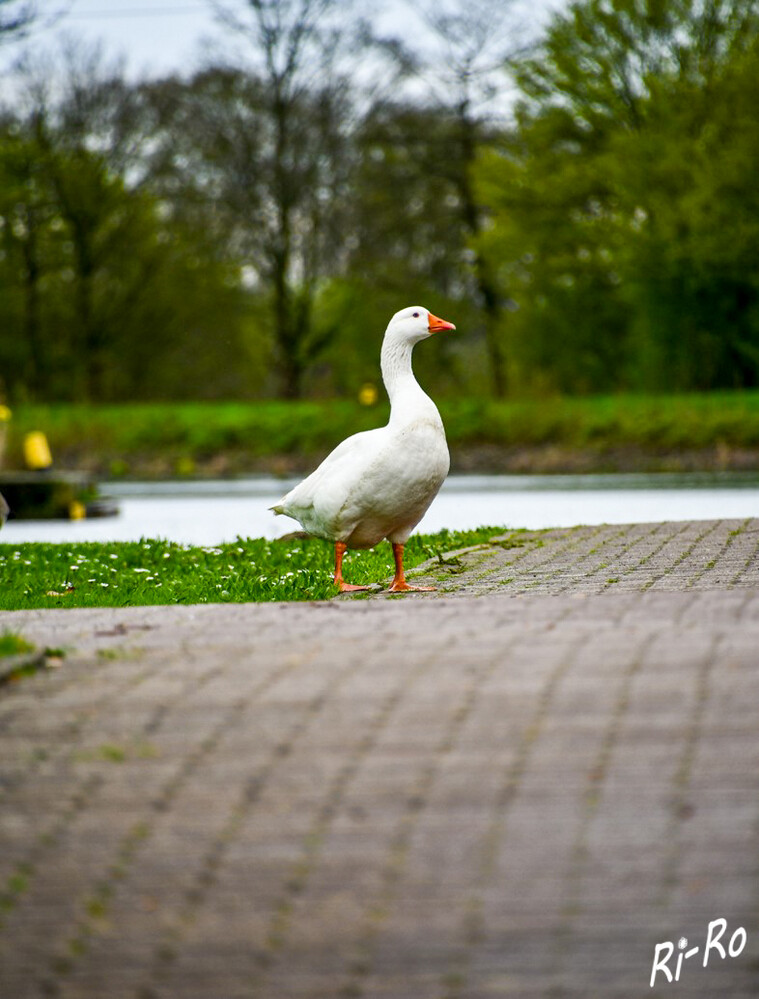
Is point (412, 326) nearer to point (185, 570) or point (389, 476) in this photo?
point (389, 476)

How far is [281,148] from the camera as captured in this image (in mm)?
36688

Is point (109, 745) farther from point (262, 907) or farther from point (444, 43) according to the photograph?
point (444, 43)

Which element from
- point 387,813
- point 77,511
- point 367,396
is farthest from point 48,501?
point 387,813

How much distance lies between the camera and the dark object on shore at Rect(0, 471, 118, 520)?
20484 millimetres

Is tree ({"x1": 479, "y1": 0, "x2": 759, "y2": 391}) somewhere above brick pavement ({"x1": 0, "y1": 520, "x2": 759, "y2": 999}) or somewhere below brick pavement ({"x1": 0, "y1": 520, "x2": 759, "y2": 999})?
above

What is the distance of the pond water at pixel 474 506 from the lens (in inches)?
683

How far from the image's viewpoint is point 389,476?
818cm

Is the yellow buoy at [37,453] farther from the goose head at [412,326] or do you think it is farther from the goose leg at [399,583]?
the goose leg at [399,583]

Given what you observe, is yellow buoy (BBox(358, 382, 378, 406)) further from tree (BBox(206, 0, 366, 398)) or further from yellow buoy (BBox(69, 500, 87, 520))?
yellow buoy (BBox(69, 500, 87, 520))

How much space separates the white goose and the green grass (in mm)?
413

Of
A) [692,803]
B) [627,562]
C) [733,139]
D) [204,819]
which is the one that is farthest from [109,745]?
[733,139]

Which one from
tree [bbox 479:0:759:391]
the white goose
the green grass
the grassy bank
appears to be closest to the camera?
the white goose

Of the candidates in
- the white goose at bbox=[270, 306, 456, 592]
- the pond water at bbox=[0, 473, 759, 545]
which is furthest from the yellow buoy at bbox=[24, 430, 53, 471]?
the white goose at bbox=[270, 306, 456, 592]

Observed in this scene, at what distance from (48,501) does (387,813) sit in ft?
56.9
